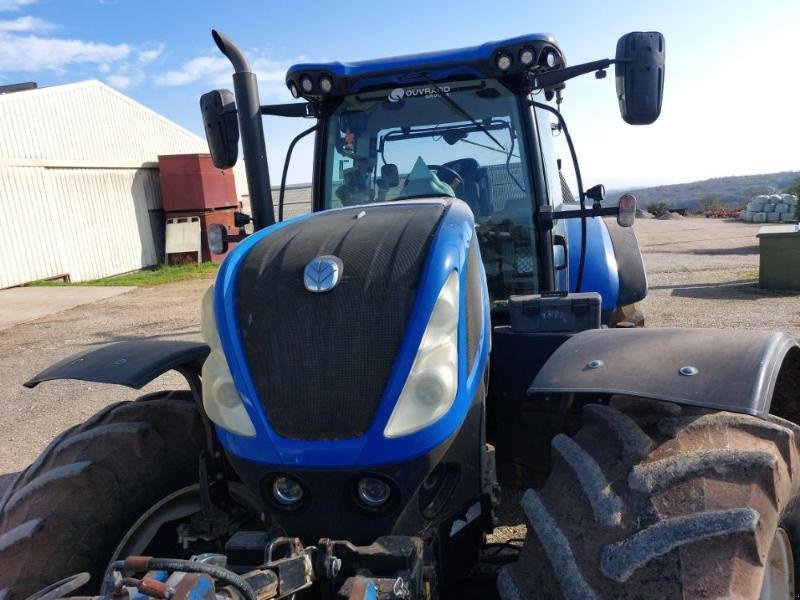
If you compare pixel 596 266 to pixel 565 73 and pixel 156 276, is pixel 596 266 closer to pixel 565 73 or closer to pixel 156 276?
pixel 565 73

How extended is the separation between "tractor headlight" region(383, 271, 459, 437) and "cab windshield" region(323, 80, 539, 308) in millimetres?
1384

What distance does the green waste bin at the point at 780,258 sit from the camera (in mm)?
10188

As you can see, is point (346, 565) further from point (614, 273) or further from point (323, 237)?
point (614, 273)

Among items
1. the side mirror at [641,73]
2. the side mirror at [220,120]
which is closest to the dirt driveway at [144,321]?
the side mirror at [220,120]

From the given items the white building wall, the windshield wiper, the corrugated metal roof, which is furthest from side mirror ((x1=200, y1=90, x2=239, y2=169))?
the corrugated metal roof

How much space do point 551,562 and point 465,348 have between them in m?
0.62

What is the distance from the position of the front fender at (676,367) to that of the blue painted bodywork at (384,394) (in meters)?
0.28

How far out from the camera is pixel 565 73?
3078mm

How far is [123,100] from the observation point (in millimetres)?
19578

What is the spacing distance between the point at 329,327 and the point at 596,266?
8.76 feet

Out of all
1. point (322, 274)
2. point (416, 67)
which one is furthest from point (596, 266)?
point (322, 274)

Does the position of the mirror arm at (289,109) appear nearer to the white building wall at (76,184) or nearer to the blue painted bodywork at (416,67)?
the blue painted bodywork at (416,67)

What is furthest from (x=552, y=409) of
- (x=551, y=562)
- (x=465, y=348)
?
(x=551, y=562)

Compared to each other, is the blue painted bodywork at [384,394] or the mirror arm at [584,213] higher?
the mirror arm at [584,213]
